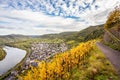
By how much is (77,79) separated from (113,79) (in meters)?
5.81

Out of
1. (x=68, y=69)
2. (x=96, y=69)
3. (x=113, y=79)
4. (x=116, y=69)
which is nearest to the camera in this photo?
(x=113, y=79)

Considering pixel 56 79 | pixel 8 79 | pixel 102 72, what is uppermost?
pixel 102 72

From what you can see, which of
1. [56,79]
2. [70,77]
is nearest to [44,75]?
[56,79]

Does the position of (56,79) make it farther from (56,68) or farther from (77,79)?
(77,79)

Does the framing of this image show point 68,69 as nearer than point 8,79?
Yes

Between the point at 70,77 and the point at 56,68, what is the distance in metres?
4.00

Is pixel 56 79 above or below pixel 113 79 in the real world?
below

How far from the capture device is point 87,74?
2694 cm

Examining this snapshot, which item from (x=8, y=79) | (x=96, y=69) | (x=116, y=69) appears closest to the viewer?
(x=116, y=69)

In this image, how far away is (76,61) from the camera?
3650cm

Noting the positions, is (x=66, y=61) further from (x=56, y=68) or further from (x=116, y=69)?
(x=116, y=69)

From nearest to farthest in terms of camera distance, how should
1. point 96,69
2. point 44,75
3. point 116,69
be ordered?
1. point 116,69
2. point 96,69
3. point 44,75

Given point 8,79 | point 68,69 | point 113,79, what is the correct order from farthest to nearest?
point 8,79 < point 68,69 < point 113,79

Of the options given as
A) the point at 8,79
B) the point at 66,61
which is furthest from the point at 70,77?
the point at 8,79
